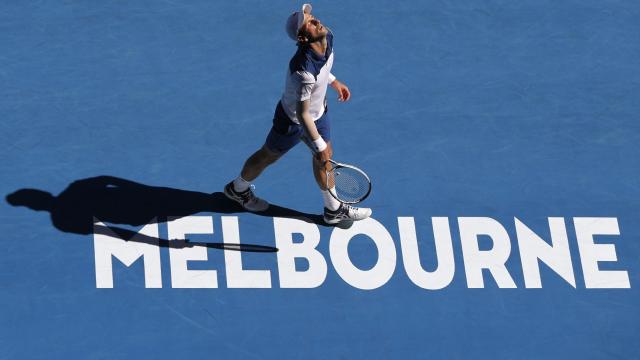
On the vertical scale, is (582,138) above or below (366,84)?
below

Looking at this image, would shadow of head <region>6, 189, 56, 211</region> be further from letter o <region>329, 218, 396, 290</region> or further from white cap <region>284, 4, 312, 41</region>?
white cap <region>284, 4, 312, 41</region>

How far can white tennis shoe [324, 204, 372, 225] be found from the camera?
380 inches

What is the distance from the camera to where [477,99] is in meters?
10.8

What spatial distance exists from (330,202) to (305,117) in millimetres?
1112

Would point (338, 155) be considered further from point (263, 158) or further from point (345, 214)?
point (263, 158)

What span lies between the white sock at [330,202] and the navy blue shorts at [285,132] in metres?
0.51

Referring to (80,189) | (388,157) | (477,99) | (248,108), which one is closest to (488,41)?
(477,99)

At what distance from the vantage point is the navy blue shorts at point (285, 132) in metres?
9.09

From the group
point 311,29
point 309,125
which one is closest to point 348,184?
point 309,125

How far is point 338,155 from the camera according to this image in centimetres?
1026

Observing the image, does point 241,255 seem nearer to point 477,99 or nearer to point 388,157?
point 388,157

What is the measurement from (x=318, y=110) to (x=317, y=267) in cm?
140

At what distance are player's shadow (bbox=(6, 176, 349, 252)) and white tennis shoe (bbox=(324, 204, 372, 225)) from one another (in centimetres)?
9

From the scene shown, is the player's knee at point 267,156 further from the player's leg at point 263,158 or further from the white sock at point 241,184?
the white sock at point 241,184
